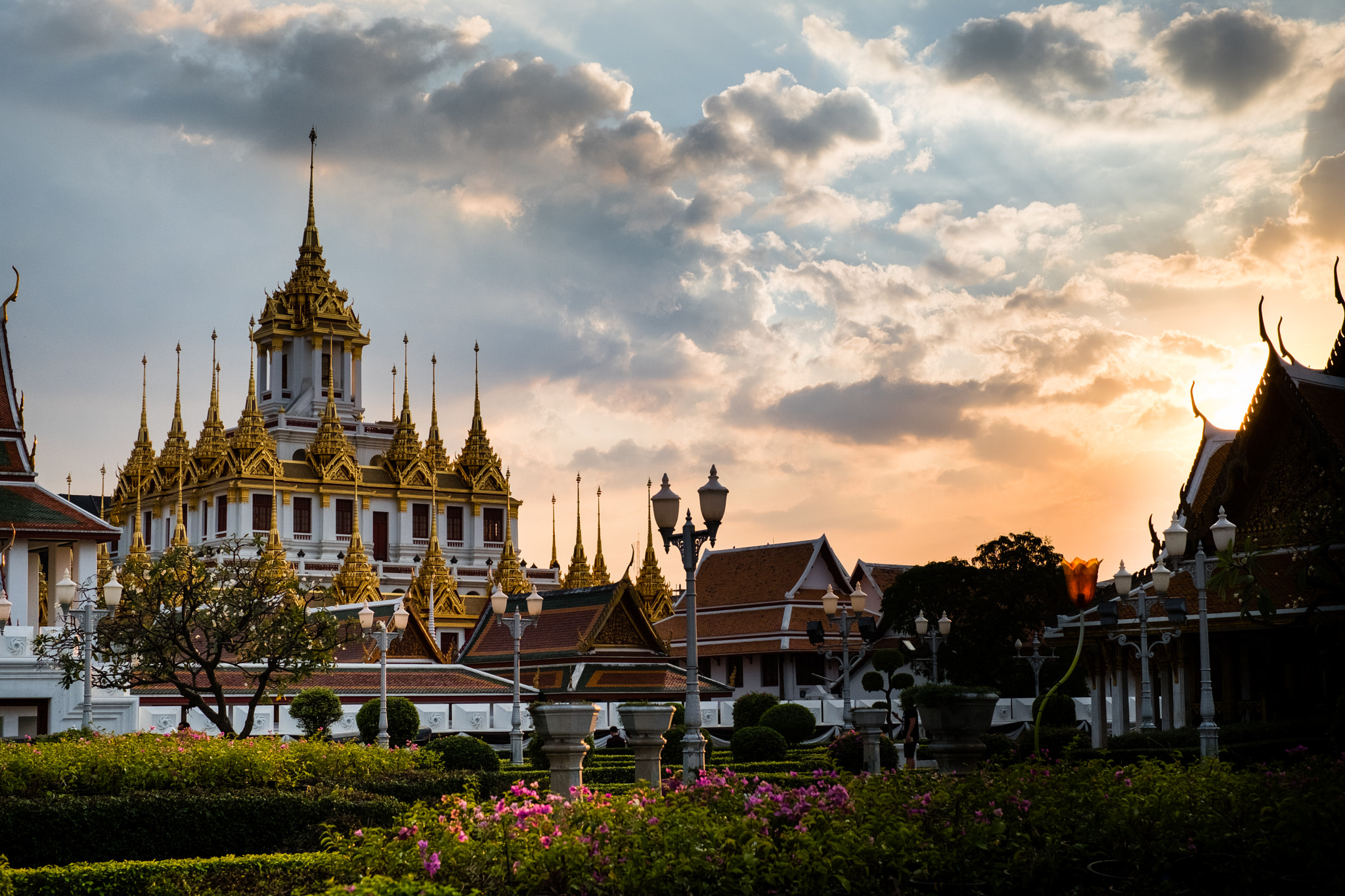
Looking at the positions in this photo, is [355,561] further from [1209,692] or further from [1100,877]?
[1100,877]

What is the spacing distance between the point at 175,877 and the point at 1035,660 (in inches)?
1149

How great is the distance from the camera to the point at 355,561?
63250 mm

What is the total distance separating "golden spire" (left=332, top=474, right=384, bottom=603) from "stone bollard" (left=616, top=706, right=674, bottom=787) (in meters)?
47.5

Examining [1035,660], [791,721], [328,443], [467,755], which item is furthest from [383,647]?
[328,443]

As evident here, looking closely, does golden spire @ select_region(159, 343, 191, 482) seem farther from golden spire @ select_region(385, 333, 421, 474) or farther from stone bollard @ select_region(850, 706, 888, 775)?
stone bollard @ select_region(850, 706, 888, 775)

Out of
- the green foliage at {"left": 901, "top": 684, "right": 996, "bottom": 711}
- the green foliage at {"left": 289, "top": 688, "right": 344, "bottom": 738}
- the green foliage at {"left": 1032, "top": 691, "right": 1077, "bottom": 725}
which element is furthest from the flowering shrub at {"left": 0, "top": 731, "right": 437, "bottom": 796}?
the green foliage at {"left": 1032, "top": 691, "right": 1077, "bottom": 725}

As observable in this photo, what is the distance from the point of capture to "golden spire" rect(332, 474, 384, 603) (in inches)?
2446

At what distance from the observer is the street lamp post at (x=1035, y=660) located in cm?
3831

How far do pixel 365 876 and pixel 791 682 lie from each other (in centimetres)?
4267

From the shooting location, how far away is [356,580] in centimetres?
6256

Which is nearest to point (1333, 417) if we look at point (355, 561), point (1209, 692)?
point (1209, 692)

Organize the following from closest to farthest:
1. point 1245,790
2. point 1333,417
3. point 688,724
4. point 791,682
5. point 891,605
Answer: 1. point 1245,790
2. point 688,724
3. point 1333,417
4. point 891,605
5. point 791,682

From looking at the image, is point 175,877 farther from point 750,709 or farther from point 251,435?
point 251,435

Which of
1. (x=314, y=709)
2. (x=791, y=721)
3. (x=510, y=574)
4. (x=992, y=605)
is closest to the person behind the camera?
(x=314, y=709)
